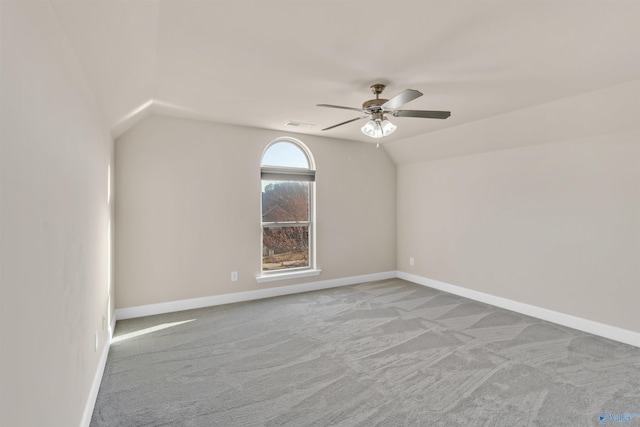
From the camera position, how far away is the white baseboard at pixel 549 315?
3234 mm

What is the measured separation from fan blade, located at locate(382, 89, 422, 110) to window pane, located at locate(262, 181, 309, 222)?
8.10 feet

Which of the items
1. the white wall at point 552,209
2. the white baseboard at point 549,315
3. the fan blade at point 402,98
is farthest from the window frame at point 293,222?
the fan blade at point 402,98

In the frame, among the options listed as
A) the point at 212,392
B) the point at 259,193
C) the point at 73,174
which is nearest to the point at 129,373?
the point at 212,392

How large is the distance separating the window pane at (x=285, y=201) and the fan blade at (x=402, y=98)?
2.47m

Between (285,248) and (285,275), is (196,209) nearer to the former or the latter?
(285,248)

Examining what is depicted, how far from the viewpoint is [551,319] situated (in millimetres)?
3799

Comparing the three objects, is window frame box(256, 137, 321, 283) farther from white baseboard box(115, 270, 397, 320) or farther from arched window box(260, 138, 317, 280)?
white baseboard box(115, 270, 397, 320)

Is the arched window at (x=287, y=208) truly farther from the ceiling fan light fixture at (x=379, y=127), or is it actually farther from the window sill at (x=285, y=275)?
the ceiling fan light fixture at (x=379, y=127)

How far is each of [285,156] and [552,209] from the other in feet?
11.5

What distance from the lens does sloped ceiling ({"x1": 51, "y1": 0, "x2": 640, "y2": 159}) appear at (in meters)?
1.79

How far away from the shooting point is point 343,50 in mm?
2295

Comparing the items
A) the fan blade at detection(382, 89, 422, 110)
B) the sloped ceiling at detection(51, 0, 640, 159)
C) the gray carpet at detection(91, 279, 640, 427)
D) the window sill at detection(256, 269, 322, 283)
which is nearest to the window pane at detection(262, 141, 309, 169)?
the sloped ceiling at detection(51, 0, 640, 159)

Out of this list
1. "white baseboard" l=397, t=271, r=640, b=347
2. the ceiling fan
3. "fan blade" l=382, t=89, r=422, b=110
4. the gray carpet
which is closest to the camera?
the gray carpet

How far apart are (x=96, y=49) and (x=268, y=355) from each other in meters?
2.56
